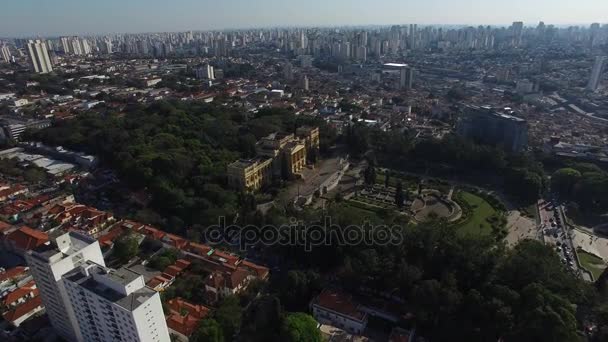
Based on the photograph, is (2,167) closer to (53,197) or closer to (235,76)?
(53,197)

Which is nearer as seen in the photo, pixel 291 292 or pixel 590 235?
pixel 291 292

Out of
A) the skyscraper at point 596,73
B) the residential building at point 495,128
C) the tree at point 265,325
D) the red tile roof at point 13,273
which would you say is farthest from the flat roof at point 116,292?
the skyscraper at point 596,73

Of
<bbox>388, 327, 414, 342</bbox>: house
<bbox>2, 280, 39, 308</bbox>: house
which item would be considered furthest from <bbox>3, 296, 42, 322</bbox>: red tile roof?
<bbox>388, 327, 414, 342</bbox>: house

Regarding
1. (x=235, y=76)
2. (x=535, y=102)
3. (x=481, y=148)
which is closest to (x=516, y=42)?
(x=535, y=102)

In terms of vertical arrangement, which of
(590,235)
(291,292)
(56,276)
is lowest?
(590,235)

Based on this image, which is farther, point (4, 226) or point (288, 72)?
point (288, 72)

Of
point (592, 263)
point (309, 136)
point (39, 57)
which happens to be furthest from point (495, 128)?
point (39, 57)

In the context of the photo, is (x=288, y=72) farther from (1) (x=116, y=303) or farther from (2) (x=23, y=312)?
(1) (x=116, y=303)

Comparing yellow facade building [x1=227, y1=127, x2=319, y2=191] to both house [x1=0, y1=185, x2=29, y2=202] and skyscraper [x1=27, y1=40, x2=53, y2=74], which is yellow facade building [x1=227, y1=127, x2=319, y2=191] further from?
skyscraper [x1=27, y1=40, x2=53, y2=74]
